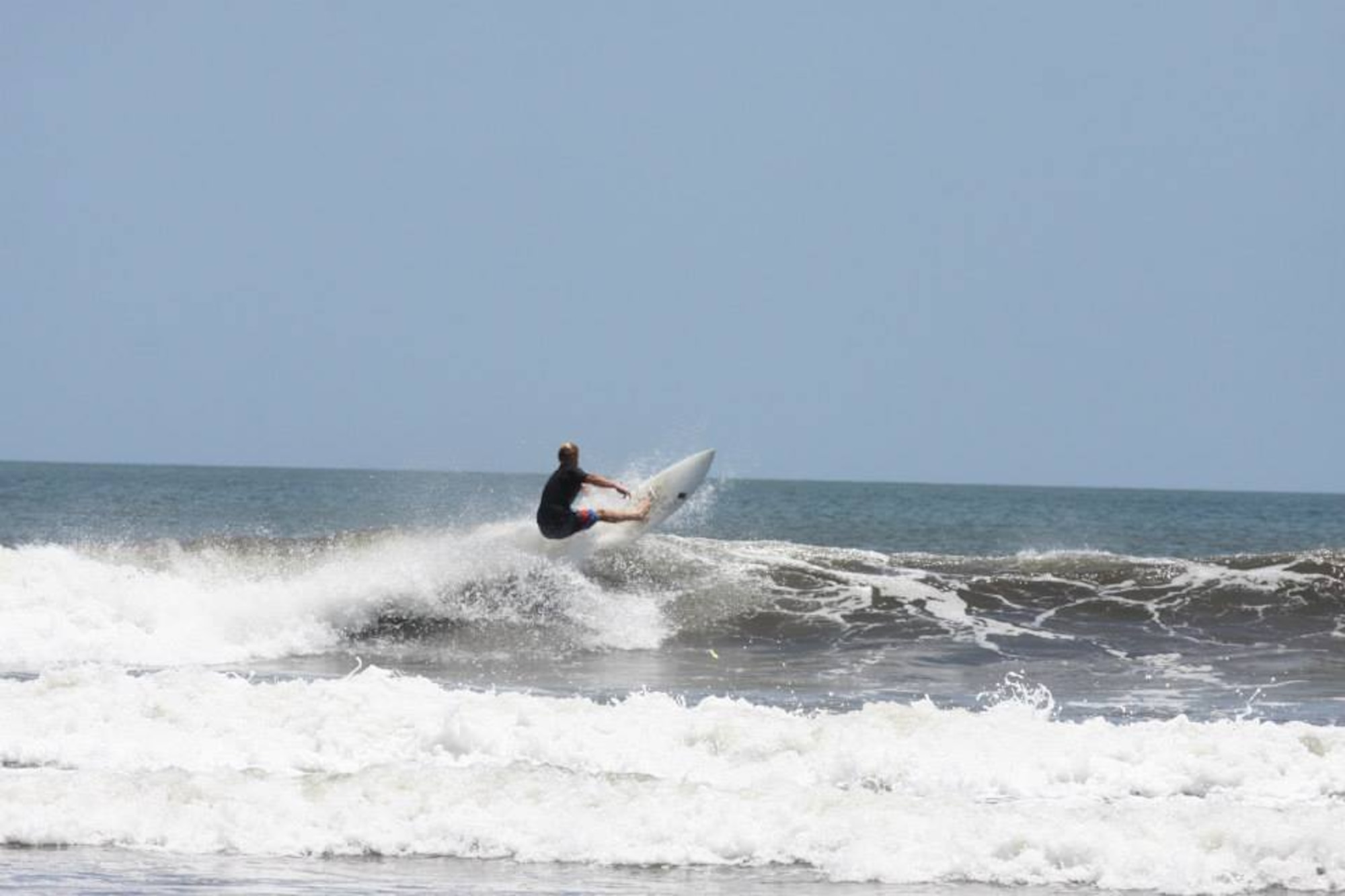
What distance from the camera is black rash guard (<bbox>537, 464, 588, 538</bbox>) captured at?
17859 mm

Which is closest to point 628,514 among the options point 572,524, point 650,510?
point 650,510

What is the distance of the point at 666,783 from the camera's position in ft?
29.4

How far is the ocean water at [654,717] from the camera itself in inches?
316

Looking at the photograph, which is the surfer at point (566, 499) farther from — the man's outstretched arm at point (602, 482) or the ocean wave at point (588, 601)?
the ocean wave at point (588, 601)

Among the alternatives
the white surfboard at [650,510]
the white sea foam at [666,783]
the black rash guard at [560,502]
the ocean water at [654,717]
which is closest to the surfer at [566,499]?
the black rash guard at [560,502]

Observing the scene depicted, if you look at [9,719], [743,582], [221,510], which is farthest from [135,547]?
[221,510]

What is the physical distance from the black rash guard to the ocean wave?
1.34 m

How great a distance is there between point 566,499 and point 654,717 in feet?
24.4

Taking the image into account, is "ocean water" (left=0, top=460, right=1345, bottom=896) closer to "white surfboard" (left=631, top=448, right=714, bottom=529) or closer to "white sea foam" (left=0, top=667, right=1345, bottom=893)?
"white sea foam" (left=0, top=667, right=1345, bottom=893)

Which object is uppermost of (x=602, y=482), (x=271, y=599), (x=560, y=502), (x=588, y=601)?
(x=602, y=482)

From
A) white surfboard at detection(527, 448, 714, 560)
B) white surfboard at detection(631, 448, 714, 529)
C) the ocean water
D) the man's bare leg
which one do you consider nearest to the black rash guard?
the man's bare leg

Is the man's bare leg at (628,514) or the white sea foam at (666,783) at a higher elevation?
the man's bare leg at (628,514)

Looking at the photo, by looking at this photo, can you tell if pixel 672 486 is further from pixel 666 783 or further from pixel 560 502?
pixel 666 783

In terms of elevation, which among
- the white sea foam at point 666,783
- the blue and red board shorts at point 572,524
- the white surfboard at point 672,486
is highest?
the white surfboard at point 672,486
